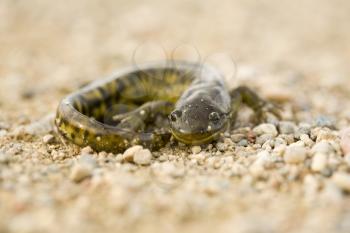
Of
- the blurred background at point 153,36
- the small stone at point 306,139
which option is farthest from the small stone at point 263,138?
the blurred background at point 153,36

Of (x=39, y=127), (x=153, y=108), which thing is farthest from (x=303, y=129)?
(x=39, y=127)

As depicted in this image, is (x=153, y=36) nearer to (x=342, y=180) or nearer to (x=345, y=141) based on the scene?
(x=345, y=141)

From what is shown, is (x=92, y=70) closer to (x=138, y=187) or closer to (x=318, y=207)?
(x=138, y=187)

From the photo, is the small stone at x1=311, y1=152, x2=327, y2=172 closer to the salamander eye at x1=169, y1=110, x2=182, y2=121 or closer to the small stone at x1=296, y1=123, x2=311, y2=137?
the small stone at x1=296, y1=123, x2=311, y2=137

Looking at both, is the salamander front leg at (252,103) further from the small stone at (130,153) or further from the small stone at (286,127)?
the small stone at (130,153)

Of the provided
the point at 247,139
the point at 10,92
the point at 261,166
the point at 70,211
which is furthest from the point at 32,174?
the point at 10,92

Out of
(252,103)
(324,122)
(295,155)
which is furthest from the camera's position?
(252,103)
